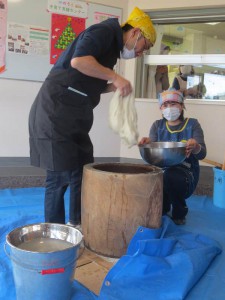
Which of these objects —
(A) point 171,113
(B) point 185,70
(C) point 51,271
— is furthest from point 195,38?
(C) point 51,271

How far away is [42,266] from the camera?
3.35 feet

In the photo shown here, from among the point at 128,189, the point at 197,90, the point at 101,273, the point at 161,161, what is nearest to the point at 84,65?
the point at 128,189

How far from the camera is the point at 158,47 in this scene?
11.1 feet

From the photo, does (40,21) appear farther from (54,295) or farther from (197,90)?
(54,295)

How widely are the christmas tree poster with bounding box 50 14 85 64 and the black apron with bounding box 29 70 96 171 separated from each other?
5.84 feet

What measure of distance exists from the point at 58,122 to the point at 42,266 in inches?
27.9

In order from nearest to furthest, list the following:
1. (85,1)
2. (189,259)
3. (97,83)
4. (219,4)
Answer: (189,259)
(97,83)
(219,4)
(85,1)

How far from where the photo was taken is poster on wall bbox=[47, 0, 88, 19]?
10.3 ft

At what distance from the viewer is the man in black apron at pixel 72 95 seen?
147 cm

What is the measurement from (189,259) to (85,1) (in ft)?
9.07

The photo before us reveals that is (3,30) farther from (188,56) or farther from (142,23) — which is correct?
(142,23)

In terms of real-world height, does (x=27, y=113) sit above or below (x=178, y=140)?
above

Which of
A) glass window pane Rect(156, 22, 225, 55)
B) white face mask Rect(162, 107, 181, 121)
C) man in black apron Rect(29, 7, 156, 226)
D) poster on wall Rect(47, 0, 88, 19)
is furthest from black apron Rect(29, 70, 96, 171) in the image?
glass window pane Rect(156, 22, 225, 55)

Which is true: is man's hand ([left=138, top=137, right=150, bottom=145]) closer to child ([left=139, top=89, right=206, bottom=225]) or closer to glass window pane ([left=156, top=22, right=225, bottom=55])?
child ([left=139, top=89, right=206, bottom=225])
